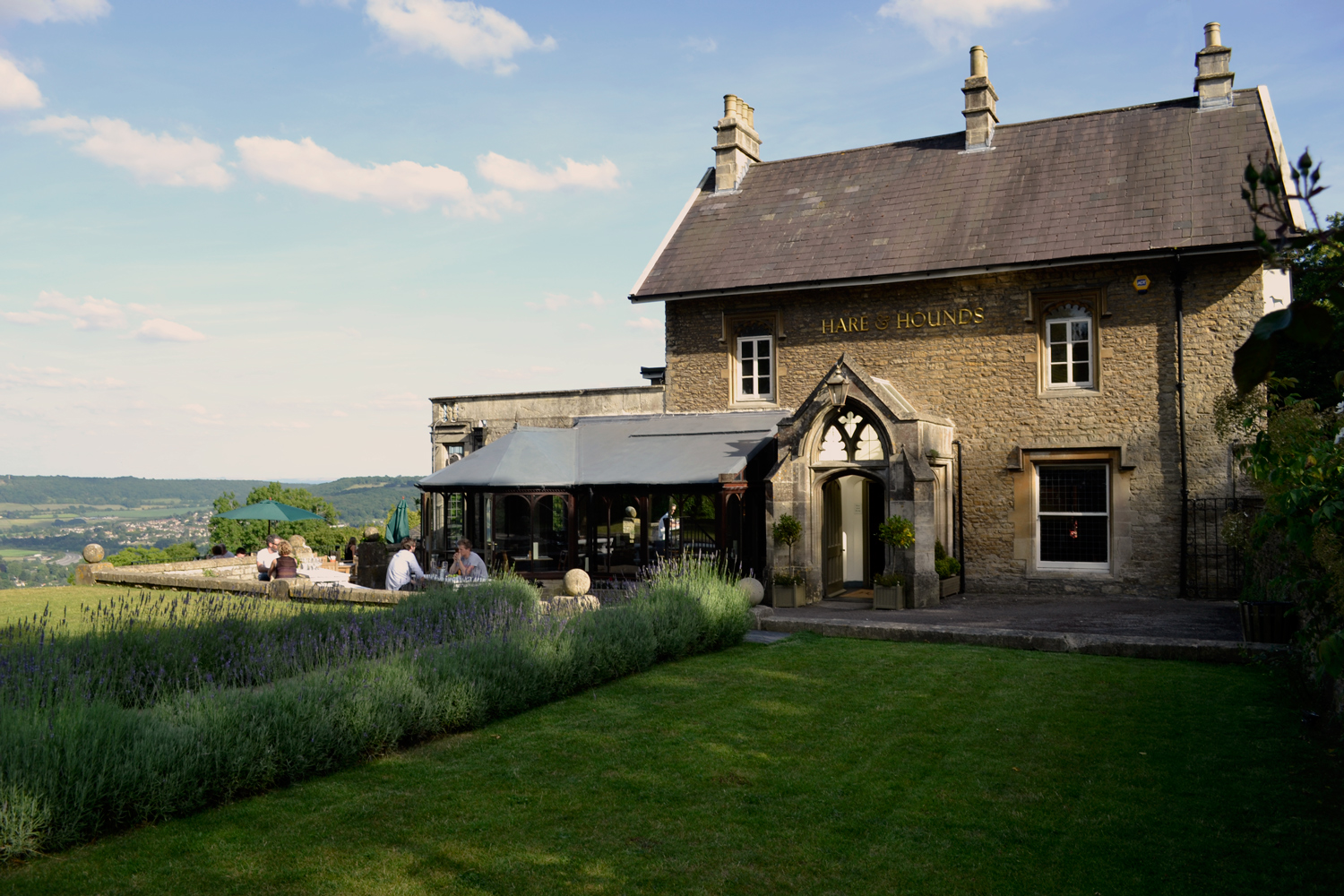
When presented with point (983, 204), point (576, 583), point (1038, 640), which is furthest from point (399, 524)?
point (1038, 640)

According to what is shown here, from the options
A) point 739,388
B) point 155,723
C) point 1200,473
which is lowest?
point 155,723

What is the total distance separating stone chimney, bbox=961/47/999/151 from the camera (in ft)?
64.8

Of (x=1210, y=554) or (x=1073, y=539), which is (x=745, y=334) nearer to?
(x=1073, y=539)

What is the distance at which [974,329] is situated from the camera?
712 inches

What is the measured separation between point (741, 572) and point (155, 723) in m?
12.5

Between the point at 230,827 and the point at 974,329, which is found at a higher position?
the point at 974,329

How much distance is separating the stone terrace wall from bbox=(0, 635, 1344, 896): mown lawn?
27.7 feet

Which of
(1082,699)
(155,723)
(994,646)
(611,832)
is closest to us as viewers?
(611,832)

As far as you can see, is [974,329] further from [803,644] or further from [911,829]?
[911,829]

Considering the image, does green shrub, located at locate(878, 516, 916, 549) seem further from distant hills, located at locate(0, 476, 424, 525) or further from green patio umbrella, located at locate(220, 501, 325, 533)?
distant hills, located at locate(0, 476, 424, 525)

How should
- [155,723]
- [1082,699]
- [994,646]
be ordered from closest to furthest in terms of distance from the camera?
[155,723], [1082,699], [994,646]

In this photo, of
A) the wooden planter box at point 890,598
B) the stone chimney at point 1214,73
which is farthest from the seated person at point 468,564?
the stone chimney at point 1214,73

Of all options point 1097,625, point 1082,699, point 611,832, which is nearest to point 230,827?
point 611,832

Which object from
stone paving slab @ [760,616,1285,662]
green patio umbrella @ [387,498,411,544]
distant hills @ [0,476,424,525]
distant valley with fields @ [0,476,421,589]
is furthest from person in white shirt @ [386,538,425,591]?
distant hills @ [0,476,424,525]
